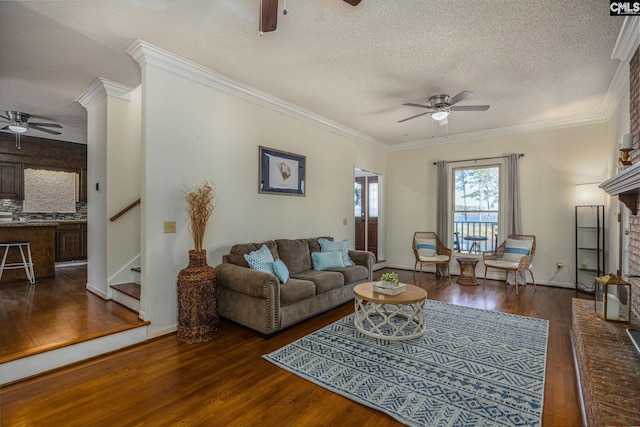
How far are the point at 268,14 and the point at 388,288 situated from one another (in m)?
2.58

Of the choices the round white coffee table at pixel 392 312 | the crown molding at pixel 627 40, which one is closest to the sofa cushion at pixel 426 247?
the round white coffee table at pixel 392 312

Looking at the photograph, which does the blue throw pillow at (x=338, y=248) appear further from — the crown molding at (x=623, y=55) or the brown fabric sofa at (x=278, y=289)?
the crown molding at (x=623, y=55)

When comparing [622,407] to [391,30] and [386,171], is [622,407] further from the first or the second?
[386,171]

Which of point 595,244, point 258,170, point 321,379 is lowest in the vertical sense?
point 321,379

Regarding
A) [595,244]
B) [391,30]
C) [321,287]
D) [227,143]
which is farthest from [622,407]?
[595,244]

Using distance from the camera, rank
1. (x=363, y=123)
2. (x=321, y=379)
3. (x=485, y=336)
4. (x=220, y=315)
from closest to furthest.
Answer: (x=321, y=379) < (x=485, y=336) < (x=220, y=315) < (x=363, y=123)

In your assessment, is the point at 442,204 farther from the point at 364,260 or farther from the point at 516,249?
the point at 364,260

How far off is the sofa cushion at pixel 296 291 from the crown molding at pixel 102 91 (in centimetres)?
322

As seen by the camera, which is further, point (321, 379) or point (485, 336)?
point (485, 336)

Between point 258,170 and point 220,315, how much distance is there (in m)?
1.90

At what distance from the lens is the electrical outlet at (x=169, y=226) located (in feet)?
10.2

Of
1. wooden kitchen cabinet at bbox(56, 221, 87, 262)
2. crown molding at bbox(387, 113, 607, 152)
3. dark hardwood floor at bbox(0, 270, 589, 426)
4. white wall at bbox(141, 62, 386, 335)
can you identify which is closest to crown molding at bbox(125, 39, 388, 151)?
white wall at bbox(141, 62, 386, 335)

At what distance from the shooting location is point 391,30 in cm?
262

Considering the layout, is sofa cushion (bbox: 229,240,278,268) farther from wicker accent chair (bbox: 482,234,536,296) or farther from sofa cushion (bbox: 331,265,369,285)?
wicker accent chair (bbox: 482,234,536,296)
